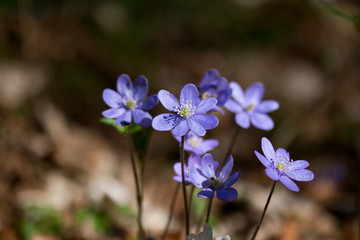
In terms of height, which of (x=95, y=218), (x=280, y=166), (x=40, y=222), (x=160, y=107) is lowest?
(x=40, y=222)

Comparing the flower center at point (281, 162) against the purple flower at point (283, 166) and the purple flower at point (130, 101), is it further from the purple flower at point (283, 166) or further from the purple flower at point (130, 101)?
the purple flower at point (130, 101)

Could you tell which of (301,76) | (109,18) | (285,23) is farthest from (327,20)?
(109,18)

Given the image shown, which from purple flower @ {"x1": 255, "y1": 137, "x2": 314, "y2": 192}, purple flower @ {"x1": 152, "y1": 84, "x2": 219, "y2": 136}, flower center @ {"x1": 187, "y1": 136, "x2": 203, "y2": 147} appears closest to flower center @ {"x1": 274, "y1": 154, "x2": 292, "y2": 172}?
purple flower @ {"x1": 255, "y1": 137, "x2": 314, "y2": 192}

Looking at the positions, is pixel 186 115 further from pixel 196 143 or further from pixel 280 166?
pixel 280 166

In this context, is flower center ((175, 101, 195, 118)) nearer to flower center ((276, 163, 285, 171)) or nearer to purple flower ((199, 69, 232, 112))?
purple flower ((199, 69, 232, 112))

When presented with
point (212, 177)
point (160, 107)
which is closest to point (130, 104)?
point (212, 177)

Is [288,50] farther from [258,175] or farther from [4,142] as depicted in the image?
[4,142]

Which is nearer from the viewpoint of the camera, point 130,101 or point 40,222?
point 130,101
